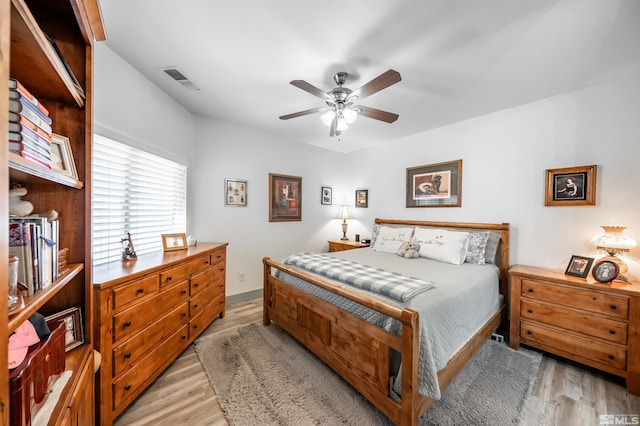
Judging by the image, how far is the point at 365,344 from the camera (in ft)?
5.50

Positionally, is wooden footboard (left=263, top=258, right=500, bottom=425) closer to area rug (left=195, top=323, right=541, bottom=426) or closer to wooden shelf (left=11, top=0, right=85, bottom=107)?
area rug (left=195, top=323, right=541, bottom=426)

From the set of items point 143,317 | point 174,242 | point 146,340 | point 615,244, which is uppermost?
point 615,244

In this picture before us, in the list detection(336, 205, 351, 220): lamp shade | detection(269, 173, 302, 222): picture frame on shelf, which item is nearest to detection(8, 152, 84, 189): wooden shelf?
detection(269, 173, 302, 222): picture frame on shelf

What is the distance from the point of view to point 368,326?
1.65 m

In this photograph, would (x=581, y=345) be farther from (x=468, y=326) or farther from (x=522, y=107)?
(x=522, y=107)

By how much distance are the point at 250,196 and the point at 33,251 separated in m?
2.90

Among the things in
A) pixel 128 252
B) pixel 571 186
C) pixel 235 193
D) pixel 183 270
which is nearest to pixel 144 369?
pixel 183 270

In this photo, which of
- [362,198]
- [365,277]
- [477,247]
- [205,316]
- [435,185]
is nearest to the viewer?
[365,277]

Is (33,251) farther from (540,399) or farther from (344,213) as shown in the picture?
(344,213)

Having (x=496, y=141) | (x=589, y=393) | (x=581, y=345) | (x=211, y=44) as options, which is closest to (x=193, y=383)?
(x=211, y=44)

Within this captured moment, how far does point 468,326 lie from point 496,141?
7.53 ft

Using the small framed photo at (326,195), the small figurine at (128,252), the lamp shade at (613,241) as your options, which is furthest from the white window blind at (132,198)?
the lamp shade at (613,241)

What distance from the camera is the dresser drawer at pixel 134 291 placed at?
1542mm

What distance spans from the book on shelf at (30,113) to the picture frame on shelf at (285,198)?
2.98 m
